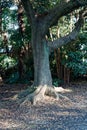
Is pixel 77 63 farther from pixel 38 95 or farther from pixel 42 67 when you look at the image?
pixel 38 95

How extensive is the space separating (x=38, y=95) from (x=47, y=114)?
164 centimetres

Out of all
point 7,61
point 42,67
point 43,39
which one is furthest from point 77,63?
point 7,61

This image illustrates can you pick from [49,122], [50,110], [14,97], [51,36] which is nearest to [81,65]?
[51,36]

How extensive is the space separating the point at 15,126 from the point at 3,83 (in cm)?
725

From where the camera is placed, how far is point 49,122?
7.46 m

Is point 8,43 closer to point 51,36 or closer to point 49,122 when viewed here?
point 51,36

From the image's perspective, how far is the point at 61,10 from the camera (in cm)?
981

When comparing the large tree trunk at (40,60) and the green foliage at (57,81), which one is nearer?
the large tree trunk at (40,60)

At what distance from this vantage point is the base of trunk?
959 centimetres

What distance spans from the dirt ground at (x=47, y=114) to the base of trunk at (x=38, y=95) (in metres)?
0.15

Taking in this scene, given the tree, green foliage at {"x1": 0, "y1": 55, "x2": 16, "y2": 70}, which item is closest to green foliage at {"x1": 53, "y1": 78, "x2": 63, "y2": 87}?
the tree

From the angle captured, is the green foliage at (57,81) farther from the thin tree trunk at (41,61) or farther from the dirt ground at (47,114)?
the thin tree trunk at (41,61)


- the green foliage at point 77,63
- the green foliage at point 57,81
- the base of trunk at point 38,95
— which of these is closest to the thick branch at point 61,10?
the base of trunk at point 38,95

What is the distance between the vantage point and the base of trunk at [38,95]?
9594 mm
